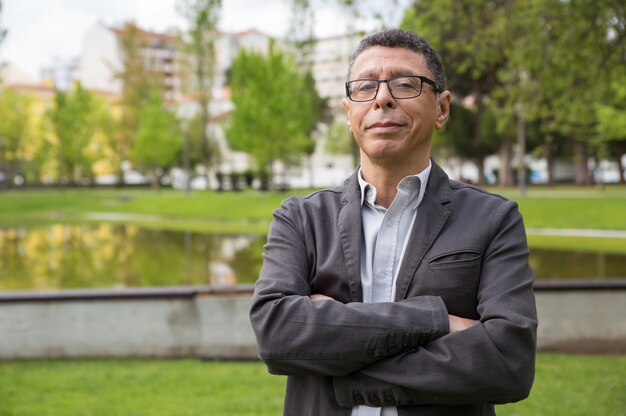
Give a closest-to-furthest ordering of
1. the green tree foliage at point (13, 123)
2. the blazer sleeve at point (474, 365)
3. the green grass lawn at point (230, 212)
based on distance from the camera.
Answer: the blazer sleeve at point (474, 365) → the green grass lawn at point (230, 212) → the green tree foliage at point (13, 123)

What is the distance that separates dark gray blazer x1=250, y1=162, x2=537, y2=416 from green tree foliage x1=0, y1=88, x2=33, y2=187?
203 ft

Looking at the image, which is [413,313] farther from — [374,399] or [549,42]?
[549,42]

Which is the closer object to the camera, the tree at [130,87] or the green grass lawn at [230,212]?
the green grass lawn at [230,212]

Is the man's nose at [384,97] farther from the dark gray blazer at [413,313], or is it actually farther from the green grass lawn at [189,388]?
the green grass lawn at [189,388]

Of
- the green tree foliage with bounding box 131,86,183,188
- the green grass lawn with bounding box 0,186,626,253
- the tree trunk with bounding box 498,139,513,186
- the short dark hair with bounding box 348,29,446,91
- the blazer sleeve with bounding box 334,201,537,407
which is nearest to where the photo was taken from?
the blazer sleeve with bounding box 334,201,537,407

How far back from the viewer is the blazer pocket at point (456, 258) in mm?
1968

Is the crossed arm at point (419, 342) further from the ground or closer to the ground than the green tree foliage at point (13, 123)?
closer to the ground

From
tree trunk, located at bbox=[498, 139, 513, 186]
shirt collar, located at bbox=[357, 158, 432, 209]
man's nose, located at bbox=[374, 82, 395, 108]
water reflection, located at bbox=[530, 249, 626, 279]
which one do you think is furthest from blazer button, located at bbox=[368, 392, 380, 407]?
tree trunk, located at bbox=[498, 139, 513, 186]

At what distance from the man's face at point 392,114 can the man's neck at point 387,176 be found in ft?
0.07

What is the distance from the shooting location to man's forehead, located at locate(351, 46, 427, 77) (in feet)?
6.73

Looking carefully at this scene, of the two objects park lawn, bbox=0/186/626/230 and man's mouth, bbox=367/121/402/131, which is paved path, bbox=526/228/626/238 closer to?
park lawn, bbox=0/186/626/230

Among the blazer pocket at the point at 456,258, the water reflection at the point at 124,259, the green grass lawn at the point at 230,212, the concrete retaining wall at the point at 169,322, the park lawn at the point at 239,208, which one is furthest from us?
the park lawn at the point at 239,208

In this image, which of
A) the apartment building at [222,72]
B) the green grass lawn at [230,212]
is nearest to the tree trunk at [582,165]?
the green grass lawn at [230,212]

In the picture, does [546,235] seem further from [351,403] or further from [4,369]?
[351,403]
